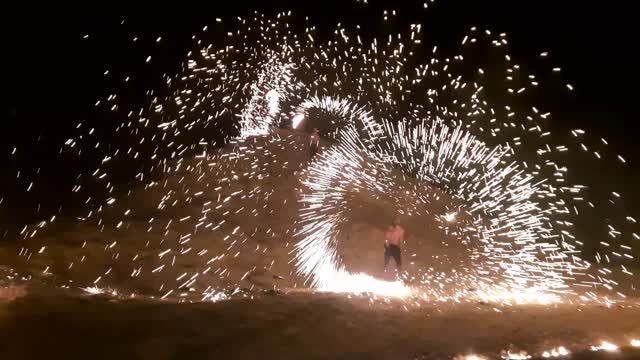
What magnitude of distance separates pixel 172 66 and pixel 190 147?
1706 mm

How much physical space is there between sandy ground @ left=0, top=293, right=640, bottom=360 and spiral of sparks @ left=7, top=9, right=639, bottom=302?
507 cm

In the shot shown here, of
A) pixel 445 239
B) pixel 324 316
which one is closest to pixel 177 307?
pixel 324 316

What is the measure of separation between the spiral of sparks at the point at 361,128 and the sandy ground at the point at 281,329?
507 centimetres

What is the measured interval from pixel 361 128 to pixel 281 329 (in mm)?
8354

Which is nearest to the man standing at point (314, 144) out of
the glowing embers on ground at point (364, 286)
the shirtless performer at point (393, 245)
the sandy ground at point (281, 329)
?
the shirtless performer at point (393, 245)

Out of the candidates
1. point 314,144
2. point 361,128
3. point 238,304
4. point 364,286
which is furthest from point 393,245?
point 361,128

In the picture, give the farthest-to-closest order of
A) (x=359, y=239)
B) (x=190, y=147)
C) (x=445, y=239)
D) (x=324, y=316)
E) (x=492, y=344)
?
1. (x=190, y=147)
2. (x=445, y=239)
3. (x=359, y=239)
4. (x=324, y=316)
5. (x=492, y=344)

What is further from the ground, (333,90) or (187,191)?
(333,90)

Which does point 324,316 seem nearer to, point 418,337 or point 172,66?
point 418,337

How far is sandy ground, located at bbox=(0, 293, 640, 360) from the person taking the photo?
4082mm

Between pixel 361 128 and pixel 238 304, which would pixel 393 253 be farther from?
pixel 361 128

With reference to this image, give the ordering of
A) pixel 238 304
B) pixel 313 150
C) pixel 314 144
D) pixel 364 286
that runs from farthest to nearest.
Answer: pixel 313 150
pixel 314 144
pixel 364 286
pixel 238 304

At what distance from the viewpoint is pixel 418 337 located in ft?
A: 15.1

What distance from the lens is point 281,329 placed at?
183 inches
